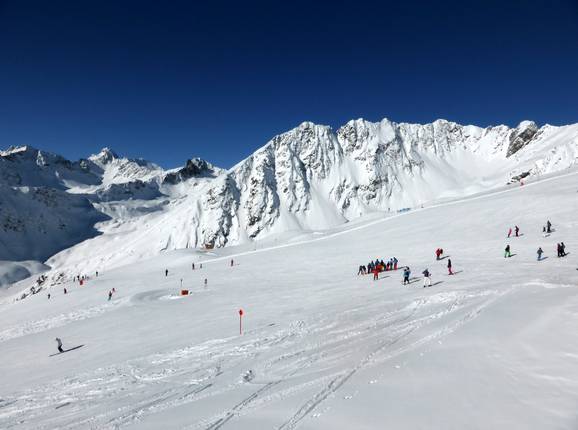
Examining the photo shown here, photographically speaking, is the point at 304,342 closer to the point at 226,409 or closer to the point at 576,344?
the point at 226,409

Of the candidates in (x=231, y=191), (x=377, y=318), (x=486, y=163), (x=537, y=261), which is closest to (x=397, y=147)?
(x=486, y=163)

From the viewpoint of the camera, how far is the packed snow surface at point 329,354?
8047 mm

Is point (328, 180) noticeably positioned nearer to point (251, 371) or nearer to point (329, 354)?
point (329, 354)

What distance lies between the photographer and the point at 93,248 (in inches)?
7505

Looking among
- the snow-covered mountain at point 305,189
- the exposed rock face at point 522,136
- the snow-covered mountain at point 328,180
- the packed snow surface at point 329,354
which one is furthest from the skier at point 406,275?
the exposed rock face at point 522,136

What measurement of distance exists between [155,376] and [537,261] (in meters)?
25.0

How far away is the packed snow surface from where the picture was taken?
805 cm

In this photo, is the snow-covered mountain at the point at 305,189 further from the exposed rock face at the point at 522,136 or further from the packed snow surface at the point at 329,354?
the packed snow surface at the point at 329,354

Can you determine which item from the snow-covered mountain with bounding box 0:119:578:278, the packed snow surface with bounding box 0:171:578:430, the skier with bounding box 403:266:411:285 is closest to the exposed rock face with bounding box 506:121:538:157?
the snow-covered mountain with bounding box 0:119:578:278

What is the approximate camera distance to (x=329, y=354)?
1251cm

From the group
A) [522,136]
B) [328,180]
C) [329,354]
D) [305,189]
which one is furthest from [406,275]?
[522,136]

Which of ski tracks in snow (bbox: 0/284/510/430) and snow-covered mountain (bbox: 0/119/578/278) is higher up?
snow-covered mountain (bbox: 0/119/578/278)

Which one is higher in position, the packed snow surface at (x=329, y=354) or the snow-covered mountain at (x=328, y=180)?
the snow-covered mountain at (x=328, y=180)

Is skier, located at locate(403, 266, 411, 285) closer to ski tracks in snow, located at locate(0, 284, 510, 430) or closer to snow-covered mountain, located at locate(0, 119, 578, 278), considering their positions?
ski tracks in snow, located at locate(0, 284, 510, 430)
